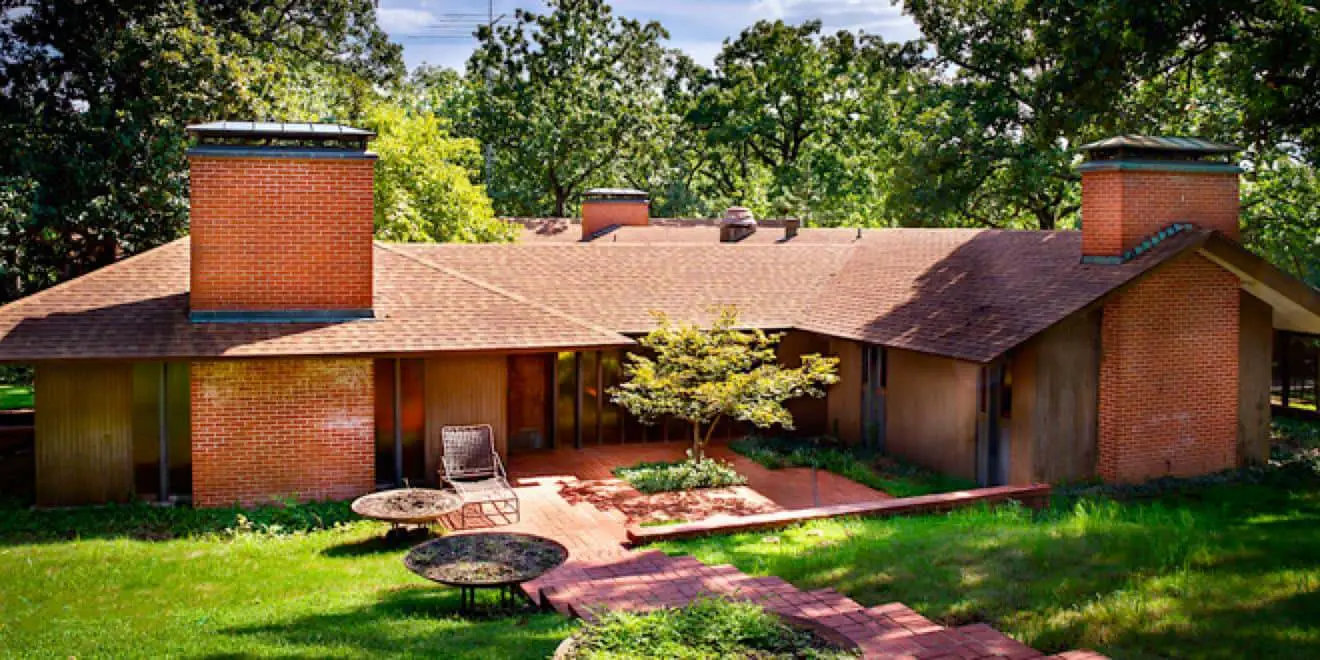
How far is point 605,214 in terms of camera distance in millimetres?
33281

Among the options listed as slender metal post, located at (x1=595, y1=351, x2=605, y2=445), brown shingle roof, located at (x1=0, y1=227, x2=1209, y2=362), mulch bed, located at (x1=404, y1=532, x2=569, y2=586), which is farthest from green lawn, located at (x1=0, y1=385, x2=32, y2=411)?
mulch bed, located at (x1=404, y1=532, x2=569, y2=586)

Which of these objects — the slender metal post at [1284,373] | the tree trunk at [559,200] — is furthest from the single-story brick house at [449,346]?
the tree trunk at [559,200]

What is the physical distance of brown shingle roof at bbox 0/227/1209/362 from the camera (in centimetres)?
1407


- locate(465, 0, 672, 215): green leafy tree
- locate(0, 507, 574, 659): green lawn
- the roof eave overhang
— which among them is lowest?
locate(0, 507, 574, 659): green lawn

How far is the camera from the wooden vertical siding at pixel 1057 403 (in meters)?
15.0

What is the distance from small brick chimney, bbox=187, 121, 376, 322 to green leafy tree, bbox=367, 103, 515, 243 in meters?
12.1

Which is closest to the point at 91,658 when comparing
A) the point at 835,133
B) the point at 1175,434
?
the point at 1175,434

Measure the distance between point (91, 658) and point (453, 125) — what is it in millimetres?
37086

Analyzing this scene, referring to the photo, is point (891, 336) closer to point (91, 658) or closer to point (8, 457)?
point (91, 658)

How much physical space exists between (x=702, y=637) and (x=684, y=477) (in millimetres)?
9040

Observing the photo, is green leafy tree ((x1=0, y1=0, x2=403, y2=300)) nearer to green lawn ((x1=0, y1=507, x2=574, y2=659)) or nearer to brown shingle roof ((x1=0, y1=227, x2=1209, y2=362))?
brown shingle roof ((x1=0, y1=227, x2=1209, y2=362))

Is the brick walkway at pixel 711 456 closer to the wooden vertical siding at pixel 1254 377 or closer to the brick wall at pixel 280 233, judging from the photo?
the brick wall at pixel 280 233

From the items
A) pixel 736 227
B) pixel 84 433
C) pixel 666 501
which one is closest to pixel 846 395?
pixel 666 501

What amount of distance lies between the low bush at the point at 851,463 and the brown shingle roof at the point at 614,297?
81.0 inches
